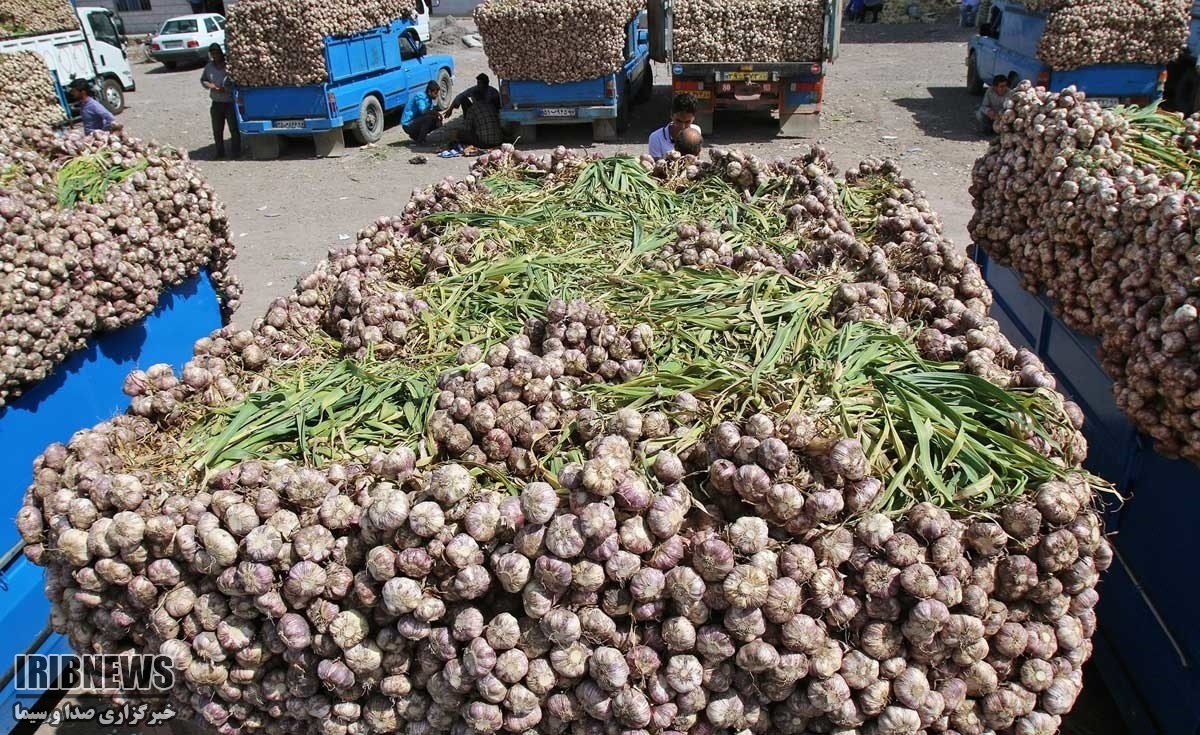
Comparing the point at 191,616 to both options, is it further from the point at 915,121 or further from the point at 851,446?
the point at 915,121

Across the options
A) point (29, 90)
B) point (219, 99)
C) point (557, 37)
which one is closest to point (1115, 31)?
point (557, 37)

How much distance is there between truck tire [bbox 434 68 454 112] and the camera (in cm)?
1702

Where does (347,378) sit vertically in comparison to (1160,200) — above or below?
below

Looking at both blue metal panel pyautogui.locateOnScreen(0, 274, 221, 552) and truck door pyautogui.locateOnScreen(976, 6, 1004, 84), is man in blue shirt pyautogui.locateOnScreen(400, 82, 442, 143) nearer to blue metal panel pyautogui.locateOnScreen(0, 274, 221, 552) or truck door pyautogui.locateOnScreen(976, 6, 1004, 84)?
blue metal panel pyautogui.locateOnScreen(0, 274, 221, 552)

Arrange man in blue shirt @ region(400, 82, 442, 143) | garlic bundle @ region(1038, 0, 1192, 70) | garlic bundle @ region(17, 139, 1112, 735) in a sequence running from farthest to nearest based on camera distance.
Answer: man in blue shirt @ region(400, 82, 442, 143) < garlic bundle @ region(1038, 0, 1192, 70) < garlic bundle @ region(17, 139, 1112, 735)

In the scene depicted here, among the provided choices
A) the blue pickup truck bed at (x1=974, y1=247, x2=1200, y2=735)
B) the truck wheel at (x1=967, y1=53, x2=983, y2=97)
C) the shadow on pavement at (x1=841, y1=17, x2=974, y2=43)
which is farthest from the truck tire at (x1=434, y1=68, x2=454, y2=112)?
the blue pickup truck bed at (x1=974, y1=247, x2=1200, y2=735)

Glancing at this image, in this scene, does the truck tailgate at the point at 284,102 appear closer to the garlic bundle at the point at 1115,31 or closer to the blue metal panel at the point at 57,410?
the blue metal panel at the point at 57,410

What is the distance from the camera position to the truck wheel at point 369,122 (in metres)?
14.5

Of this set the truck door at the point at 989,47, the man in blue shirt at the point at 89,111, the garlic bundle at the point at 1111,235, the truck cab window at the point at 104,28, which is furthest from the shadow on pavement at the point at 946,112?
the truck cab window at the point at 104,28

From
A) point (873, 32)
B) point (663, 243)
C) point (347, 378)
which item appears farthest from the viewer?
point (873, 32)

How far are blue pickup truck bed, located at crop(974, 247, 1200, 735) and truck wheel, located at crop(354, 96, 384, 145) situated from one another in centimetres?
1287

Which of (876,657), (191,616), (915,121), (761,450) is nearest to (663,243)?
(761,450)

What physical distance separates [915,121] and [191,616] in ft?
49.7

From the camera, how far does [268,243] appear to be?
10.1 metres
